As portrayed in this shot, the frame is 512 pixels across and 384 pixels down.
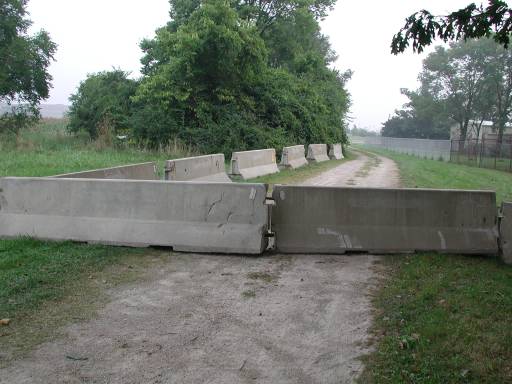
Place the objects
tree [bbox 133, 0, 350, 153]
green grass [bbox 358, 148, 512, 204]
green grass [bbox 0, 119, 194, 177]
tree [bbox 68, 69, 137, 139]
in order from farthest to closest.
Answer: tree [bbox 68, 69, 137, 139] → tree [bbox 133, 0, 350, 153] → green grass [bbox 358, 148, 512, 204] → green grass [bbox 0, 119, 194, 177]

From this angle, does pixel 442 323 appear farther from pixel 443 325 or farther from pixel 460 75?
Result: pixel 460 75

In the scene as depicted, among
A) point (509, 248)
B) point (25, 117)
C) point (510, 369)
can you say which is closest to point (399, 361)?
point (510, 369)

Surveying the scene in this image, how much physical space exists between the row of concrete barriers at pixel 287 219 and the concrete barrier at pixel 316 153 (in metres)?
19.6

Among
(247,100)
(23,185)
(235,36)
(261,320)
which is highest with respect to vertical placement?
(235,36)

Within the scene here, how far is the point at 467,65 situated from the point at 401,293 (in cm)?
6345

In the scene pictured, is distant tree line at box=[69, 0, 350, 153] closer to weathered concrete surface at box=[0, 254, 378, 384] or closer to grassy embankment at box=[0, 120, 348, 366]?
grassy embankment at box=[0, 120, 348, 366]

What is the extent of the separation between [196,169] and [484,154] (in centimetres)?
2710

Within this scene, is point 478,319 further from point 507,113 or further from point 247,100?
point 507,113

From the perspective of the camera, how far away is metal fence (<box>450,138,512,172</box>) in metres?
31.7

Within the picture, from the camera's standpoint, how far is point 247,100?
25.7 meters

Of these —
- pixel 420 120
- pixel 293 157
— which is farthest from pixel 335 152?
pixel 420 120

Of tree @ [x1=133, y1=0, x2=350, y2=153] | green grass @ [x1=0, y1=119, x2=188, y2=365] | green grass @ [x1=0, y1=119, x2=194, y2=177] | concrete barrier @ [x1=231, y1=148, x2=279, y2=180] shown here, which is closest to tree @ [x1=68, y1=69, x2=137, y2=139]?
tree @ [x1=133, y1=0, x2=350, y2=153]

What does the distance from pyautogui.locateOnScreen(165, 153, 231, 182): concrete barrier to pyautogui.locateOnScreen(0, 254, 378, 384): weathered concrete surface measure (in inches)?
226

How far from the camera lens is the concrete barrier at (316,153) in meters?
26.6
